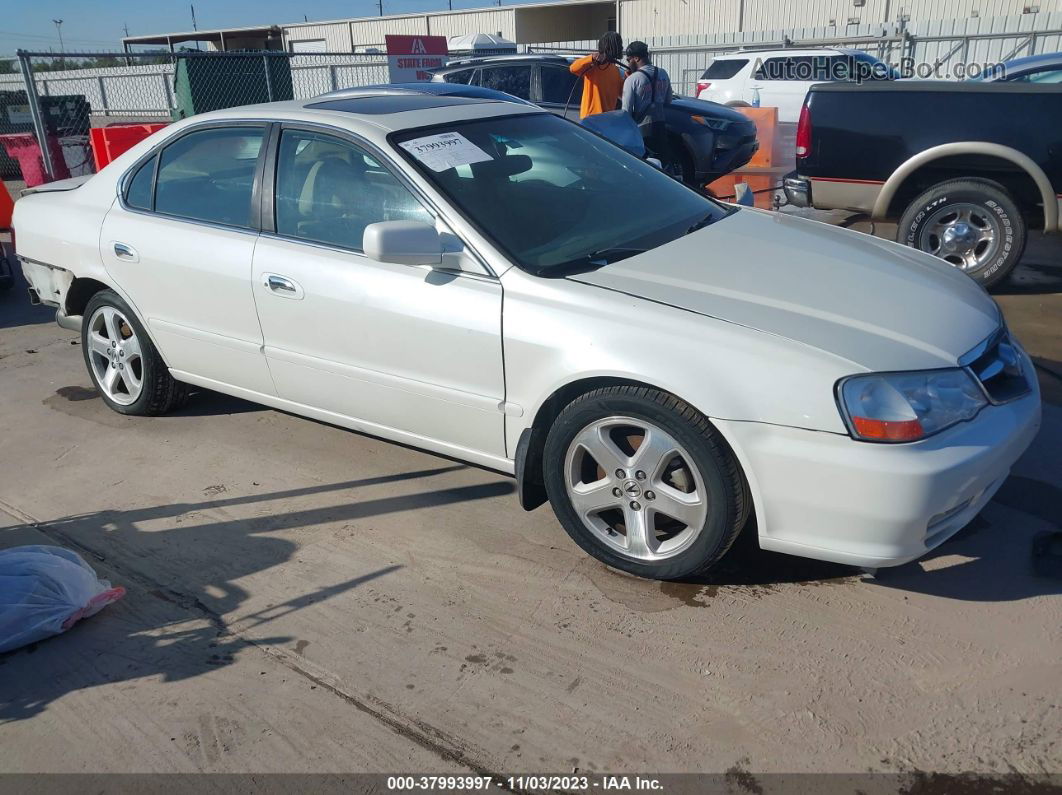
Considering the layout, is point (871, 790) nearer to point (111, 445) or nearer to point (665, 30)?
point (111, 445)

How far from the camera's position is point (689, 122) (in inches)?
393

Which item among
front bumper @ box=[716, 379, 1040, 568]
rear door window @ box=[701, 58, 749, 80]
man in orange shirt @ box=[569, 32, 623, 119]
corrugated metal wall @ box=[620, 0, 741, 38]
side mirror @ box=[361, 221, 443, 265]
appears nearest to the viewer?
front bumper @ box=[716, 379, 1040, 568]

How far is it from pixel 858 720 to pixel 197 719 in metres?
1.96

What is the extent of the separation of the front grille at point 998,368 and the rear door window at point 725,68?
1525 cm

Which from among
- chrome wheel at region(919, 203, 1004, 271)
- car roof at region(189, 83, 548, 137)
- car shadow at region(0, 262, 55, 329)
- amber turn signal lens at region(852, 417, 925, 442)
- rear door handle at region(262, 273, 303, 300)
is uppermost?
car roof at region(189, 83, 548, 137)

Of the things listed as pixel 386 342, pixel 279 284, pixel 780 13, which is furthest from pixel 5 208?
pixel 780 13

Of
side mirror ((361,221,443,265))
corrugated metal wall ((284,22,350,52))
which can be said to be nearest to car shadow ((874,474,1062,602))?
side mirror ((361,221,443,265))

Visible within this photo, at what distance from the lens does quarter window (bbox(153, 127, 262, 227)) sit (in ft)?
13.8

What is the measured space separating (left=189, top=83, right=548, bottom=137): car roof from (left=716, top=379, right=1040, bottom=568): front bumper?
204cm

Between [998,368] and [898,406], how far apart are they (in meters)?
0.70

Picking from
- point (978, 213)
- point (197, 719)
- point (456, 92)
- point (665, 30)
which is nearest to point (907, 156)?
point (978, 213)

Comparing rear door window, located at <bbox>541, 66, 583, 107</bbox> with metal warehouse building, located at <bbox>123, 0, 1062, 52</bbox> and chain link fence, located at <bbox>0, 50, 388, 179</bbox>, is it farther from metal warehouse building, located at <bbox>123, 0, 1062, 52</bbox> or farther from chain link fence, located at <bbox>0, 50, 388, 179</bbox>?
metal warehouse building, located at <bbox>123, 0, 1062, 52</bbox>

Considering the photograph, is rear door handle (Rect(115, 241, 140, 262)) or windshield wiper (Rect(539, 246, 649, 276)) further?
rear door handle (Rect(115, 241, 140, 262))

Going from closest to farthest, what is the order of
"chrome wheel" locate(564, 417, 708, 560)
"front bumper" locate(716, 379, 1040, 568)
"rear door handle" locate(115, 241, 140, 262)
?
"front bumper" locate(716, 379, 1040, 568)
"chrome wheel" locate(564, 417, 708, 560)
"rear door handle" locate(115, 241, 140, 262)
